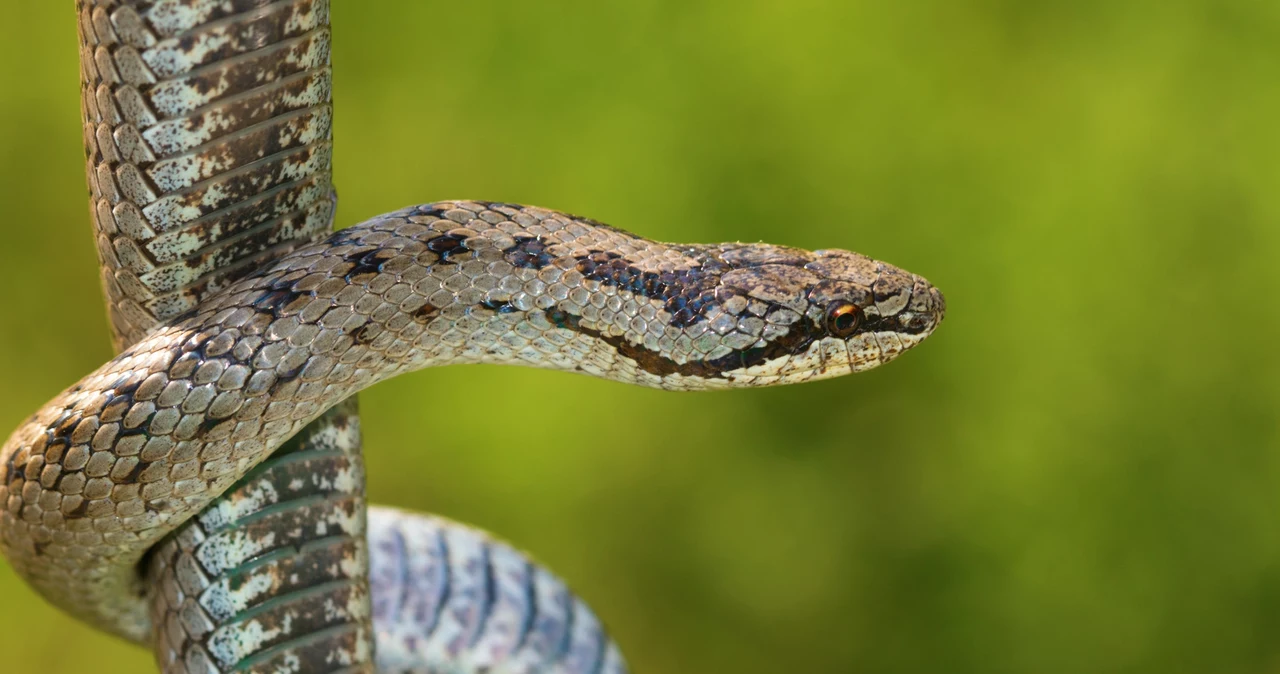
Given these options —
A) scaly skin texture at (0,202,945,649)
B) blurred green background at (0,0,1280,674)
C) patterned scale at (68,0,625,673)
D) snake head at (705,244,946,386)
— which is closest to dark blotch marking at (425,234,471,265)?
scaly skin texture at (0,202,945,649)

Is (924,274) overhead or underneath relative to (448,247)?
overhead

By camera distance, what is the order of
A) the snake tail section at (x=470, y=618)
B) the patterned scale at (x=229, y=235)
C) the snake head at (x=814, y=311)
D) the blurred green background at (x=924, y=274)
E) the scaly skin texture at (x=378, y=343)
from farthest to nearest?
the blurred green background at (x=924, y=274) < the snake tail section at (x=470, y=618) < the snake head at (x=814, y=311) < the scaly skin texture at (x=378, y=343) < the patterned scale at (x=229, y=235)

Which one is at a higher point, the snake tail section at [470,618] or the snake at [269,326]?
the snake at [269,326]

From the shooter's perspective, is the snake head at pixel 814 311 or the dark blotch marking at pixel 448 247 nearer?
the dark blotch marking at pixel 448 247

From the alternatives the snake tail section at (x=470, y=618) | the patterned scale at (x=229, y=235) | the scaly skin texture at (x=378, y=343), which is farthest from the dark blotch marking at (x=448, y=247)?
the snake tail section at (x=470, y=618)

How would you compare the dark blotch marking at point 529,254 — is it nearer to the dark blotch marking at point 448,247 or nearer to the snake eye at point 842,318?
the dark blotch marking at point 448,247

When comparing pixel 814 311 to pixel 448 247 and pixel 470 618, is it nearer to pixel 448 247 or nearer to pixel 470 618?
pixel 448 247

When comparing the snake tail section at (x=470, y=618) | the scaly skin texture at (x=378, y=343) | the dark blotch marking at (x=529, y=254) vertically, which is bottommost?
the snake tail section at (x=470, y=618)

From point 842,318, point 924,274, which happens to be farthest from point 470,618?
point 924,274
